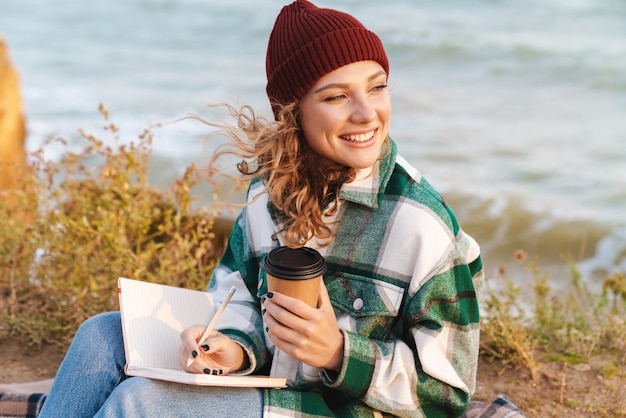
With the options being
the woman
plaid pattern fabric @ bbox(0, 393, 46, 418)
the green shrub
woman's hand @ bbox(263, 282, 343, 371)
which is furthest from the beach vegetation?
woman's hand @ bbox(263, 282, 343, 371)

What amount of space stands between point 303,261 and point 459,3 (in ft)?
48.1

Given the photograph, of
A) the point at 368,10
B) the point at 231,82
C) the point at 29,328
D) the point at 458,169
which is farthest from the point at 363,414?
the point at 368,10

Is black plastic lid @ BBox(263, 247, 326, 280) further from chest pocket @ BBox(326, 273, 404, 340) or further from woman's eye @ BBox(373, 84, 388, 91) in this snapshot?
woman's eye @ BBox(373, 84, 388, 91)

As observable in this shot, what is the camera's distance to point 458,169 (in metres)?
8.04

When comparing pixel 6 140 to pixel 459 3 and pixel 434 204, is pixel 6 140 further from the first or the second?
pixel 459 3

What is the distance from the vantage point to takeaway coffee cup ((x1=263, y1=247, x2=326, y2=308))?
1.85m

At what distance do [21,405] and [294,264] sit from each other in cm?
151

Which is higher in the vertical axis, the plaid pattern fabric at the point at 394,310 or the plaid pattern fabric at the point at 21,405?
the plaid pattern fabric at the point at 394,310

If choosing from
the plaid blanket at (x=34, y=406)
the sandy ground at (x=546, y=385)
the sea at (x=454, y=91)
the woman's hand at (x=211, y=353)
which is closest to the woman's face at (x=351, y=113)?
the sea at (x=454, y=91)

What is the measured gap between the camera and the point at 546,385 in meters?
3.16

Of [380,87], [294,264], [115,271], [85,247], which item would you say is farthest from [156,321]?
[85,247]

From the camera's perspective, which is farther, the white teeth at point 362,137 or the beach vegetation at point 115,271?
the beach vegetation at point 115,271

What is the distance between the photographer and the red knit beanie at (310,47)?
214 cm

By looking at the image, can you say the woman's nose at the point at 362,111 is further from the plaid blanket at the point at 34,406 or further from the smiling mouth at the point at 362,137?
the plaid blanket at the point at 34,406
